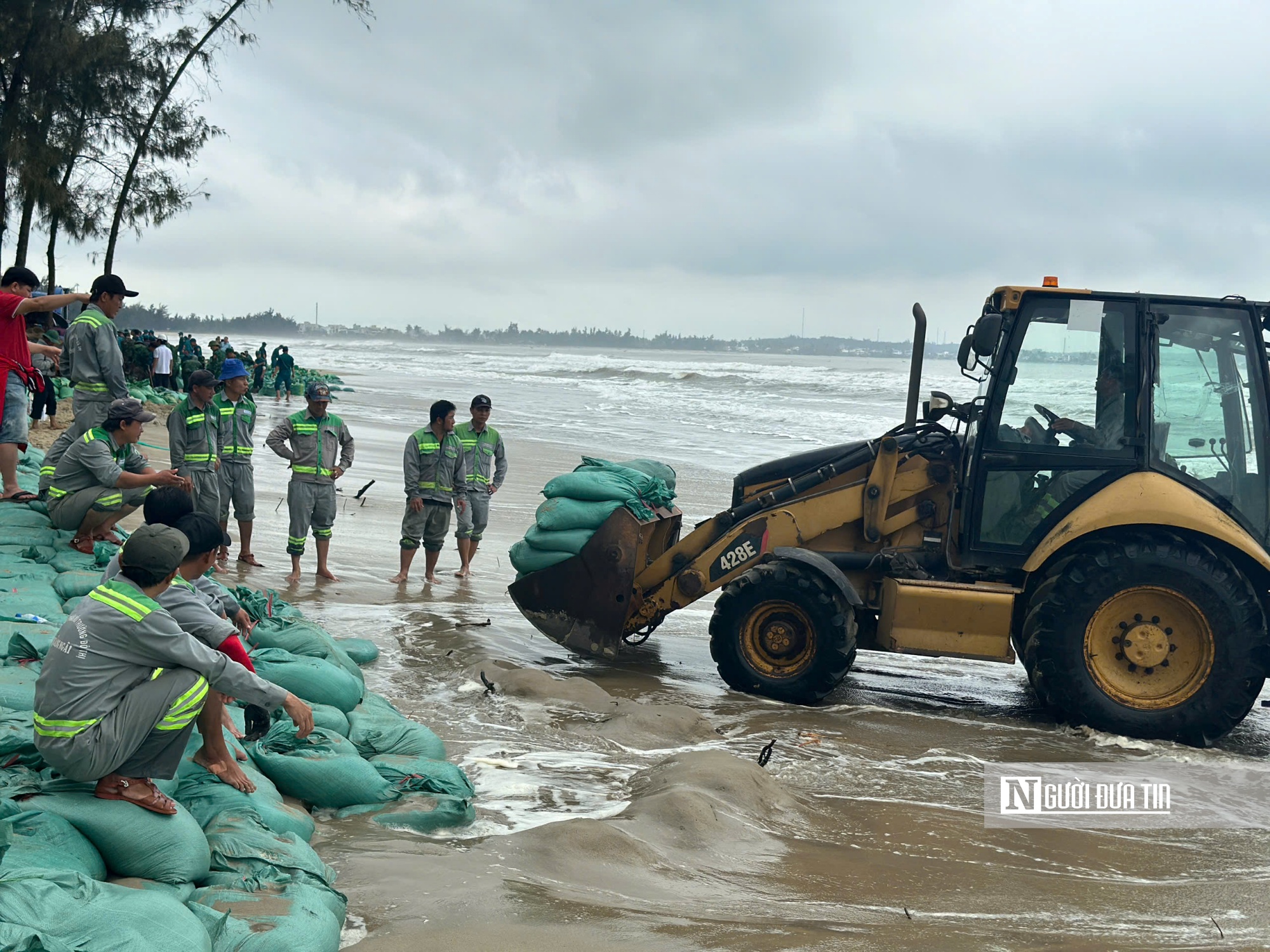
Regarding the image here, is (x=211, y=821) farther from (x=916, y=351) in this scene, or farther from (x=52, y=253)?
(x=52, y=253)

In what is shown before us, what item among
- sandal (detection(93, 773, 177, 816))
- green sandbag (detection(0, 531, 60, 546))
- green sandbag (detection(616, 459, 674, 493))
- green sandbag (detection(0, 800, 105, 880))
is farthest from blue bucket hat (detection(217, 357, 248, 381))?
green sandbag (detection(0, 800, 105, 880))

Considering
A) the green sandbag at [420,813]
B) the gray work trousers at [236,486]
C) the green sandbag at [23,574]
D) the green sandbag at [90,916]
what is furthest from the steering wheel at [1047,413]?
the gray work trousers at [236,486]

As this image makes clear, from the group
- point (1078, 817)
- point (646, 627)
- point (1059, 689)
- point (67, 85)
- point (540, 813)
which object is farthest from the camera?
point (67, 85)

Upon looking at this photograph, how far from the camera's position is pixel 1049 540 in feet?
20.1

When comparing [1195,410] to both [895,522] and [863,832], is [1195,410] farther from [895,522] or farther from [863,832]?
[863,832]

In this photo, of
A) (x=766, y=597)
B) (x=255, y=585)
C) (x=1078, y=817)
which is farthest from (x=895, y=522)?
(x=255, y=585)

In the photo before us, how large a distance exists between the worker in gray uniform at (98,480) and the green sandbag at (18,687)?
2185mm

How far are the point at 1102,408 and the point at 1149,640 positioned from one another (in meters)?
1.26

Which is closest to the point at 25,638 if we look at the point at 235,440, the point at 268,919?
the point at 268,919

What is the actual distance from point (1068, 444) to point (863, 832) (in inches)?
108

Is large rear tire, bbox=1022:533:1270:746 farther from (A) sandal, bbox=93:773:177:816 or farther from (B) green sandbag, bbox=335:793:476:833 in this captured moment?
(A) sandal, bbox=93:773:177:816

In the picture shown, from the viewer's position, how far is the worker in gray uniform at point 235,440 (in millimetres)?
8125

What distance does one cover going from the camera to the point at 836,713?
6.31 metres

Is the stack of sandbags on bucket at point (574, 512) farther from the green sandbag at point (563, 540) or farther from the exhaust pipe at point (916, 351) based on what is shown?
the exhaust pipe at point (916, 351)
